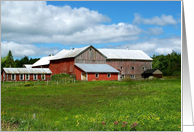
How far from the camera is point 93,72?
138ft

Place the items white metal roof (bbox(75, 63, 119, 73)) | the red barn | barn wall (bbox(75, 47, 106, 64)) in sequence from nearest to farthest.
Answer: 1. white metal roof (bbox(75, 63, 119, 73))
2. the red barn
3. barn wall (bbox(75, 47, 106, 64))

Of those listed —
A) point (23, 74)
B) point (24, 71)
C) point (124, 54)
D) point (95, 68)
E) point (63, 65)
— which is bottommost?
point (23, 74)

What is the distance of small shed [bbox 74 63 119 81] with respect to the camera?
41.8 m

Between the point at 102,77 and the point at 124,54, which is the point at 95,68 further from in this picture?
the point at 124,54

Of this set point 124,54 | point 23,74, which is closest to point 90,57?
point 124,54

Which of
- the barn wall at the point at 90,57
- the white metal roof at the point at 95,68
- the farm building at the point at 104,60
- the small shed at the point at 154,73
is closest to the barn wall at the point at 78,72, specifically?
the white metal roof at the point at 95,68

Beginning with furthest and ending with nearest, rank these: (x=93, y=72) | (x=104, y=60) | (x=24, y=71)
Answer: (x=104, y=60) < (x=24, y=71) < (x=93, y=72)

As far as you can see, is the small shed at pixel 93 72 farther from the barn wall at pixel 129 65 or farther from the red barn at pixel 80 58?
the barn wall at pixel 129 65

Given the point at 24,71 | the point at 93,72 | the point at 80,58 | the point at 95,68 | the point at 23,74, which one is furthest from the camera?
the point at 80,58

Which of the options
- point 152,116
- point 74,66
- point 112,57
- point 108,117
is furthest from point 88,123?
point 112,57

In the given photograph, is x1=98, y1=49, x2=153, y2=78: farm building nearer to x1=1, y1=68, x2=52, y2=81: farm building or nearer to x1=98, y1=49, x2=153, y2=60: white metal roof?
x1=98, y1=49, x2=153, y2=60: white metal roof

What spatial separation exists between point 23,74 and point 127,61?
1025 inches

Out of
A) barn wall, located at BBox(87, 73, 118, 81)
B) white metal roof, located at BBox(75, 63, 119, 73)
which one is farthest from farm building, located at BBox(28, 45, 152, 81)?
barn wall, located at BBox(87, 73, 118, 81)

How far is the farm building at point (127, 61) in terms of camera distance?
54128 millimetres
